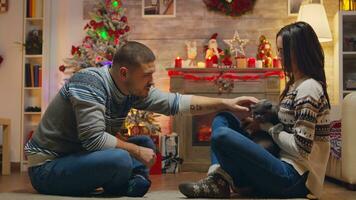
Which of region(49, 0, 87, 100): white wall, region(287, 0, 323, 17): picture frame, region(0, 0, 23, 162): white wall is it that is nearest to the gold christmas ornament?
region(287, 0, 323, 17): picture frame

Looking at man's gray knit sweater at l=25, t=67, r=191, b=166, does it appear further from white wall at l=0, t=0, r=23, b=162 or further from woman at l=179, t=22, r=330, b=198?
white wall at l=0, t=0, r=23, b=162

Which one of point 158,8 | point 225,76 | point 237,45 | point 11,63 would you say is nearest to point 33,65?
point 11,63

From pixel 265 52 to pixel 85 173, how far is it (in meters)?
3.21

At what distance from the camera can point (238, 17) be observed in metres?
5.05

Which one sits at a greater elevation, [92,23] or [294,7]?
[294,7]

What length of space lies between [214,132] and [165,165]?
8.29 feet

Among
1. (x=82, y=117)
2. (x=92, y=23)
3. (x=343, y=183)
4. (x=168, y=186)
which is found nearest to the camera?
(x=82, y=117)

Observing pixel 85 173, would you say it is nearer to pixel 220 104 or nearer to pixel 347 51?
pixel 220 104

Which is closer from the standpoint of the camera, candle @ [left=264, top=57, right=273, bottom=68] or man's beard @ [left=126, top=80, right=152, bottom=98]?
man's beard @ [left=126, top=80, right=152, bottom=98]

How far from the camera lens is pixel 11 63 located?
16.5 feet

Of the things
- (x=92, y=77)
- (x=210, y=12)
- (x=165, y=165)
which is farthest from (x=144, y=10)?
(x=92, y=77)

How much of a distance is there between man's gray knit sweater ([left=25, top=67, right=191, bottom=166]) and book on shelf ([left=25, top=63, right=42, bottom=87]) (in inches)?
118

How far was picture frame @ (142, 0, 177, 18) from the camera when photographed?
5.10 m

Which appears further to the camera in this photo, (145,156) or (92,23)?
(92,23)
